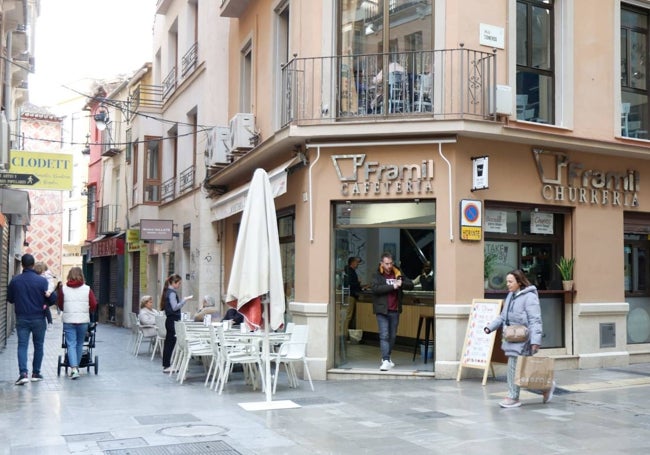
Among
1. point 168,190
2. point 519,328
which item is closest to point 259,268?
point 519,328

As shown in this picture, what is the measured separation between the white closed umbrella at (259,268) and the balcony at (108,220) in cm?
2062

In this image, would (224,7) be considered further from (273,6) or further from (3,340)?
(3,340)

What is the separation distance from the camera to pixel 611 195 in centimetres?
1332

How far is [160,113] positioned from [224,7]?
775cm

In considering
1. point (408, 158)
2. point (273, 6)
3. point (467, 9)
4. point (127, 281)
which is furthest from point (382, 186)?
point (127, 281)

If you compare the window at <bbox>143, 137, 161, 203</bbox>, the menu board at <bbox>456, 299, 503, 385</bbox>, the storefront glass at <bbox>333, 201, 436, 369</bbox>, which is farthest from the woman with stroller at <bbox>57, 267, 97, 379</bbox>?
the window at <bbox>143, 137, 161, 203</bbox>

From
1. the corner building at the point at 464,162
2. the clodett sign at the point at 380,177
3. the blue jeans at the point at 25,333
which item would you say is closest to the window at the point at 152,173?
the corner building at the point at 464,162

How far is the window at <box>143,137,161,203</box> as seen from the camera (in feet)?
78.0

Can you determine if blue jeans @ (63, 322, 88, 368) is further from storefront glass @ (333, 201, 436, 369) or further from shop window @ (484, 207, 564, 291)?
shop window @ (484, 207, 564, 291)

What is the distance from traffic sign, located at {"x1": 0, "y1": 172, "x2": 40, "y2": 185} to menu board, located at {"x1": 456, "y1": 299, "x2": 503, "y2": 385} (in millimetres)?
9541

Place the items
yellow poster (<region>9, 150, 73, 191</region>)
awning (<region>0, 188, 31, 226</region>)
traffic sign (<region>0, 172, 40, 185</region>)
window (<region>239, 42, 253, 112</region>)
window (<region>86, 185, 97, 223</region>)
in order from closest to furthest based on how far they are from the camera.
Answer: traffic sign (<region>0, 172, 40, 185</region>) < awning (<region>0, 188, 31, 226</region>) < yellow poster (<region>9, 150, 73, 191</region>) < window (<region>239, 42, 253, 112</region>) < window (<region>86, 185, 97, 223</region>)

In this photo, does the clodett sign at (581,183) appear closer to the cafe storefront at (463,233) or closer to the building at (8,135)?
the cafe storefront at (463,233)

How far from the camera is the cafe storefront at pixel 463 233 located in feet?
38.2

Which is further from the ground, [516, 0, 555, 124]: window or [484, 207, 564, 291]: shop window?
[516, 0, 555, 124]: window
